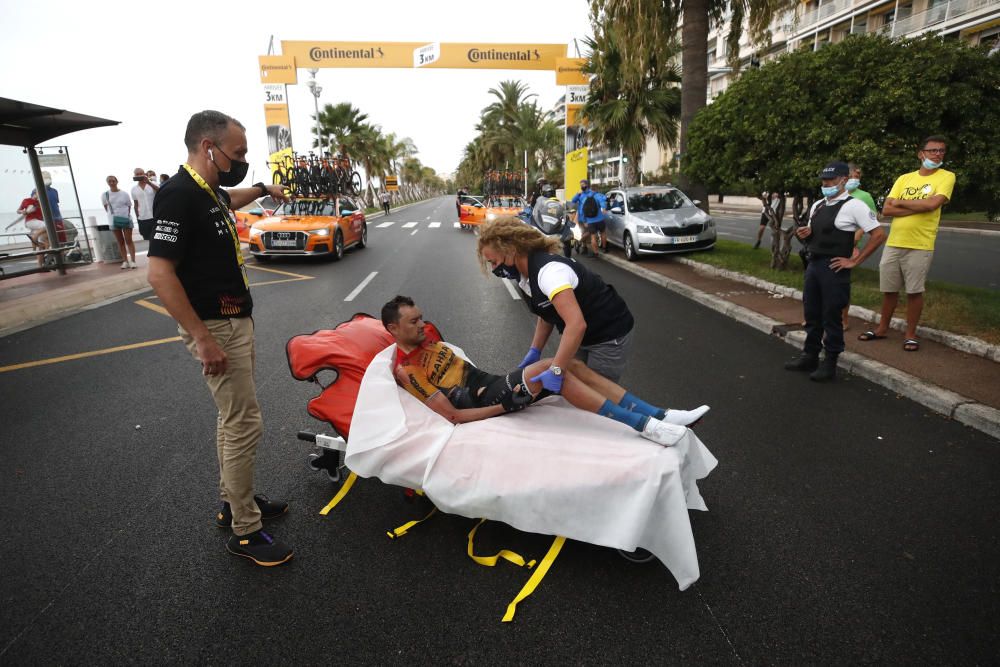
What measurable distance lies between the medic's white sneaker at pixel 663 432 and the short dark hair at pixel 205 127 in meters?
2.55

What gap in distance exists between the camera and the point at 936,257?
11.9m

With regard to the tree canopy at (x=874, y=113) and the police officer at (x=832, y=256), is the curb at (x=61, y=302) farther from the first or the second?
the tree canopy at (x=874, y=113)

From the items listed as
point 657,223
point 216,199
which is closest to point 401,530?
point 216,199

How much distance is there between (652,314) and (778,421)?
3667mm

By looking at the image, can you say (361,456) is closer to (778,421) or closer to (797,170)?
(778,421)

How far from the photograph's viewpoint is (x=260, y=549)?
2572 millimetres

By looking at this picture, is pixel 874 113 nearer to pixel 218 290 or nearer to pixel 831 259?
pixel 831 259

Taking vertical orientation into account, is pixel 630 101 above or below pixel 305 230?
above

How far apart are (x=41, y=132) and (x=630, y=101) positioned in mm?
17603

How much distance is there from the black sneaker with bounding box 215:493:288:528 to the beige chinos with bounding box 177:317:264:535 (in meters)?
0.19

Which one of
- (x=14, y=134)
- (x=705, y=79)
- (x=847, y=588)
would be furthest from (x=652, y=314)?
(x=14, y=134)

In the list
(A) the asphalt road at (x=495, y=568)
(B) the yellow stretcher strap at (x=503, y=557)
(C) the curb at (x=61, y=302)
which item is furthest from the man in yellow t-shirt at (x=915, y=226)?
(C) the curb at (x=61, y=302)

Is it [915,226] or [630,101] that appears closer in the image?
[915,226]

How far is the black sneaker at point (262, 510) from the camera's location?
2.85 meters
